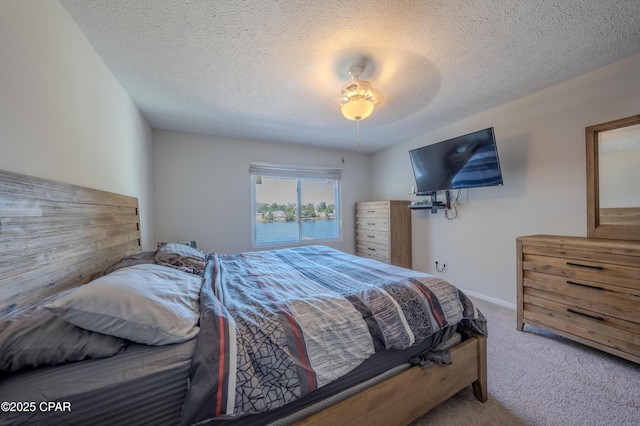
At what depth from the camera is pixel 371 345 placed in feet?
3.45

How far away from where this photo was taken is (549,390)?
143cm

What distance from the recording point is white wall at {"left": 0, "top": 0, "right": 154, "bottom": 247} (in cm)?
95

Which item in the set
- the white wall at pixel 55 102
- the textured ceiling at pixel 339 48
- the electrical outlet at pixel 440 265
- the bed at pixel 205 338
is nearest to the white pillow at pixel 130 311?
the bed at pixel 205 338

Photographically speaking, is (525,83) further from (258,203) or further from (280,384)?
(258,203)

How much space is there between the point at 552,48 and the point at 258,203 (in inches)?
141

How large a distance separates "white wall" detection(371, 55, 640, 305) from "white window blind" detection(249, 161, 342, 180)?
1601mm

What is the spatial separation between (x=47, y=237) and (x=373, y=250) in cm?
359

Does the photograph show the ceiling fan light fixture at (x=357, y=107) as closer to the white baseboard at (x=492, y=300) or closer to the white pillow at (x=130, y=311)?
the white pillow at (x=130, y=311)

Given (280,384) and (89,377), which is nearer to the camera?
(89,377)

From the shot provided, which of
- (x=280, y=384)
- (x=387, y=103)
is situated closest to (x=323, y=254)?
(x=280, y=384)

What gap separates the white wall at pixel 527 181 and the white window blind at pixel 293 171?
160cm

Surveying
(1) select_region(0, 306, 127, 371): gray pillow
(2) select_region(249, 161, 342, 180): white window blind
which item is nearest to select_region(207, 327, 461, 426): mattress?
(1) select_region(0, 306, 127, 371): gray pillow

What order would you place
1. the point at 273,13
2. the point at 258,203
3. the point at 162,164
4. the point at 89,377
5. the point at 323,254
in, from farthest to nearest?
the point at 258,203, the point at 162,164, the point at 323,254, the point at 273,13, the point at 89,377

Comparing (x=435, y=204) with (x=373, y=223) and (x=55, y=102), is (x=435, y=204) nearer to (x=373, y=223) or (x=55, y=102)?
(x=373, y=223)
